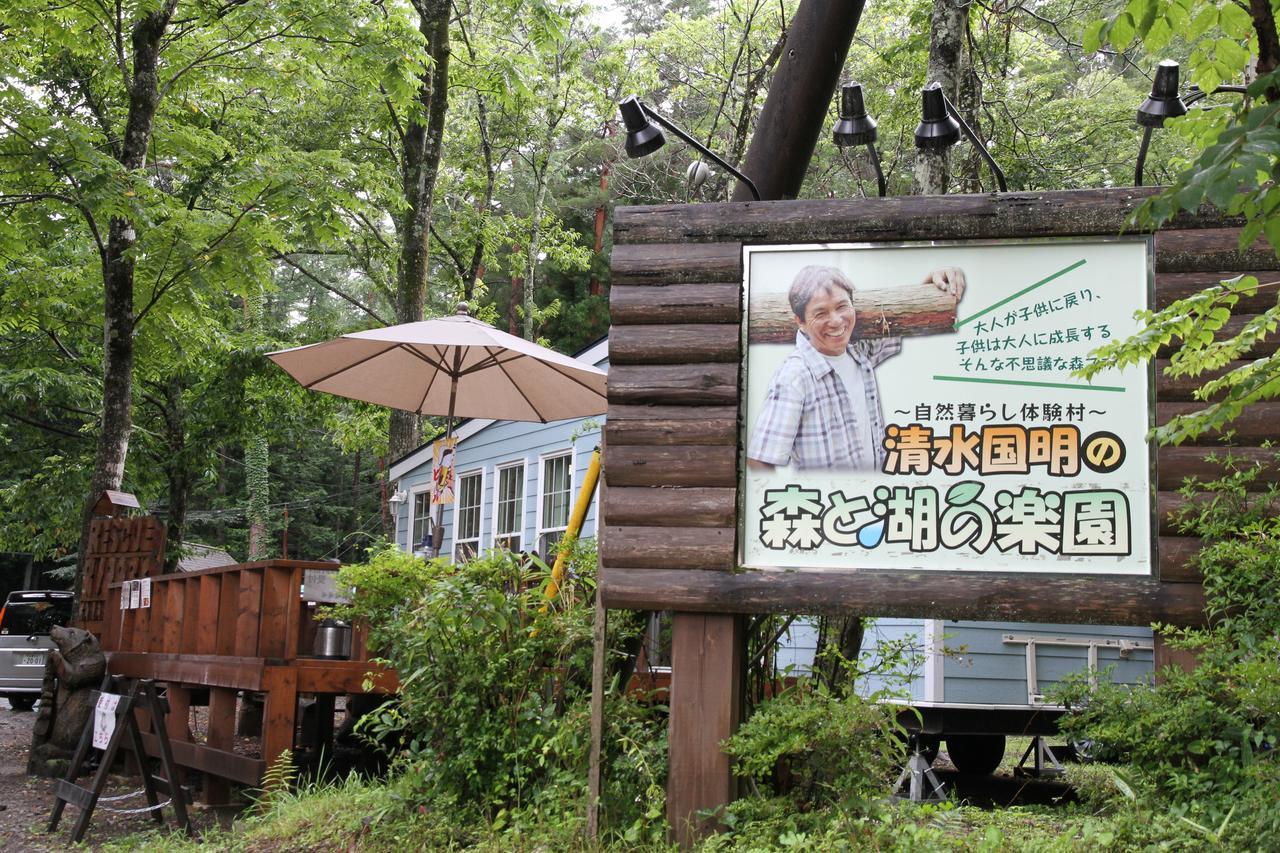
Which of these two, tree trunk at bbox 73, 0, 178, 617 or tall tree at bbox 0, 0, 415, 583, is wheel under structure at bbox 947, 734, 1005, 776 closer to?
tall tree at bbox 0, 0, 415, 583

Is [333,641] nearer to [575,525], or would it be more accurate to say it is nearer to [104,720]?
[104,720]

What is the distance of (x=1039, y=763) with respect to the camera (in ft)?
36.0

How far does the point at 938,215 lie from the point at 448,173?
2199cm

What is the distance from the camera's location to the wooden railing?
7332 mm

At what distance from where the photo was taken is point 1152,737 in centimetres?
435

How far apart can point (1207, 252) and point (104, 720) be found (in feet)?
22.2

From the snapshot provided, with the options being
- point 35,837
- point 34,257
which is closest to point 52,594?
point 34,257

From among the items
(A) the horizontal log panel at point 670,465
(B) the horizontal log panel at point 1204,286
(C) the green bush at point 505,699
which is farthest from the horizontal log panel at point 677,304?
(B) the horizontal log panel at point 1204,286

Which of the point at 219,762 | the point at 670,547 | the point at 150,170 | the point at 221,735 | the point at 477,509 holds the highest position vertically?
the point at 150,170

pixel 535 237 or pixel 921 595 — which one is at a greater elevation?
pixel 535 237

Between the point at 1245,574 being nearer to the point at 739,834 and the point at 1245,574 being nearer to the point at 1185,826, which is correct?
the point at 1185,826

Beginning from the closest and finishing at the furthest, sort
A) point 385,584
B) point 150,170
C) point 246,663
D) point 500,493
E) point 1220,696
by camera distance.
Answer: point 1220,696
point 385,584
point 246,663
point 150,170
point 500,493

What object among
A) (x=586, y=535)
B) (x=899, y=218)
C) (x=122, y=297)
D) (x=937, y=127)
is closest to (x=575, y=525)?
(x=899, y=218)

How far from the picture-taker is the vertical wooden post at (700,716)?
15.5ft
